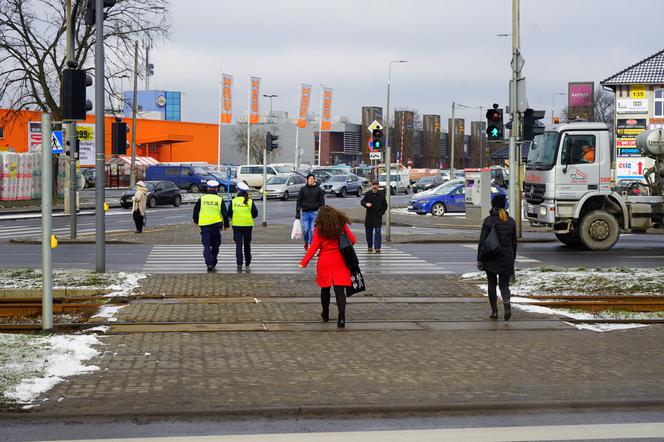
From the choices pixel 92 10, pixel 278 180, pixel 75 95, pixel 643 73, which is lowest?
pixel 278 180

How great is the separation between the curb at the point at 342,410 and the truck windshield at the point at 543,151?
16827 mm

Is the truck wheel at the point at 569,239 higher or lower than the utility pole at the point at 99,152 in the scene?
lower

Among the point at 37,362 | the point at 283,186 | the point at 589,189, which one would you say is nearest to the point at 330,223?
the point at 37,362

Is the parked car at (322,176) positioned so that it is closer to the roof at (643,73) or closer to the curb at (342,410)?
the roof at (643,73)

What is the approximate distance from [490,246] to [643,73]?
53.9 meters

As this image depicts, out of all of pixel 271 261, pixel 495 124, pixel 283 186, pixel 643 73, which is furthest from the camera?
pixel 643 73

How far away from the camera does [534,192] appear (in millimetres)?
25469

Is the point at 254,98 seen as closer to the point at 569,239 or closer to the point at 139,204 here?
the point at 139,204

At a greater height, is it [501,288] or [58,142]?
[58,142]

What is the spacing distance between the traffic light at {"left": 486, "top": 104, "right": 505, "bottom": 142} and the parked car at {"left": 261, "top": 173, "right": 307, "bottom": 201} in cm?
3528

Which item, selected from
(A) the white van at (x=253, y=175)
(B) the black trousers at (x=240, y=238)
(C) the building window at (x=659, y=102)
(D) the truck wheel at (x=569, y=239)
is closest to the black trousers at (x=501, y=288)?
(B) the black trousers at (x=240, y=238)

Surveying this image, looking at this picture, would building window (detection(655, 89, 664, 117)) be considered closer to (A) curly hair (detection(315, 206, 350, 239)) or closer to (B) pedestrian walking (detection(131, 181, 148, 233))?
(B) pedestrian walking (detection(131, 181, 148, 233))

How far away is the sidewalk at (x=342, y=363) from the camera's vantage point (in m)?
8.02

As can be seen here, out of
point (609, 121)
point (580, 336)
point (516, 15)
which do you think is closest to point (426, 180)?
point (609, 121)
